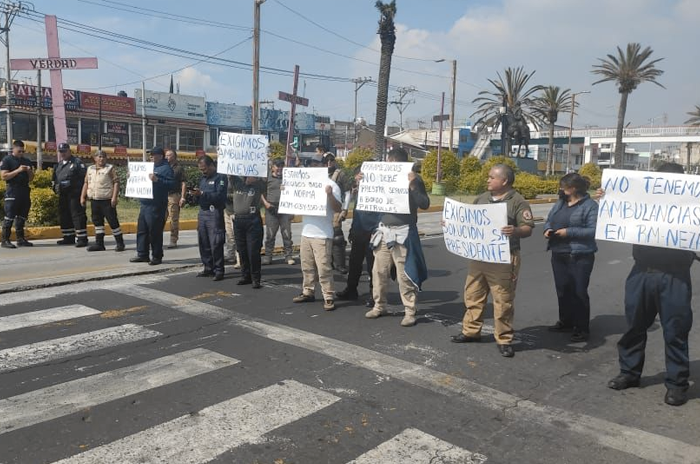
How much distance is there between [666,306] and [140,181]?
7456 mm

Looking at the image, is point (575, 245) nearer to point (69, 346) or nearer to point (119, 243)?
point (69, 346)

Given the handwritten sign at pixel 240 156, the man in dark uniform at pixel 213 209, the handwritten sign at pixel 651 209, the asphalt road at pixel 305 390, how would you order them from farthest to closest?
the man in dark uniform at pixel 213 209
the handwritten sign at pixel 240 156
the handwritten sign at pixel 651 209
the asphalt road at pixel 305 390

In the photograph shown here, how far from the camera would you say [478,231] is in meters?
5.39

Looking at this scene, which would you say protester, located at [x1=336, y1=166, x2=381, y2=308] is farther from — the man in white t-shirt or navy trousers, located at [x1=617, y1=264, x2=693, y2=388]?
navy trousers, located at [x1=617, y1=264, x2=693, y2=388]

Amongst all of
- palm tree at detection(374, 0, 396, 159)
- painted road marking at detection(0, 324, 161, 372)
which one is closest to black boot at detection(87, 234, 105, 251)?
painted road marking at detection(0, 324, 161, 372)

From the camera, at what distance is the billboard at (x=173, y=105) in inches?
2023

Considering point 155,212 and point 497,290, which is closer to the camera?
point 497,290

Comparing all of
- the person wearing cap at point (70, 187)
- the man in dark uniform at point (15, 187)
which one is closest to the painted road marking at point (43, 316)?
the person wearing cap at point (70, 187)

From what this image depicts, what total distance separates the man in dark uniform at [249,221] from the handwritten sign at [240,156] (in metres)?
0.11

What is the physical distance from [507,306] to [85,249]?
8.35 meters

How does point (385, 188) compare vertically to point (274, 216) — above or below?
above

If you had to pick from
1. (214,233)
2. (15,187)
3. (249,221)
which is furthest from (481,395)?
(15,187)

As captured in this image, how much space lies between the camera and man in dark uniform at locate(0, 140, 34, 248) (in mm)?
10641

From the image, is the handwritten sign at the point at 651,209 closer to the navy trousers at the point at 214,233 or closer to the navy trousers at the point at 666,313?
the navy trousers at the point at 666,313
